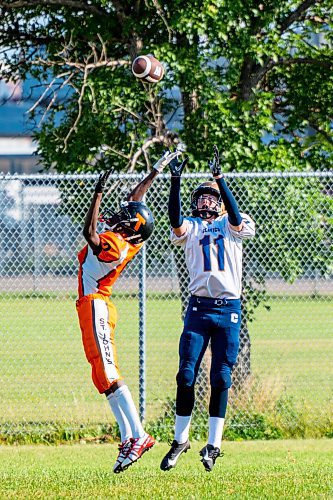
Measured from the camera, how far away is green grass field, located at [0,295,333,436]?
37.9 ft

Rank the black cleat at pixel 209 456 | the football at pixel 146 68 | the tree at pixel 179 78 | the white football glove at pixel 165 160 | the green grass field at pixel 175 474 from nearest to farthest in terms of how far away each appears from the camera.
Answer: the green grass field at pixel 175 474, the black cleat at pixel 209 456, the white football glove at pixel 165 160, the football at pixel 146 68, the tree at pixel 179 78

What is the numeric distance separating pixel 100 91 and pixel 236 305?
4.12m

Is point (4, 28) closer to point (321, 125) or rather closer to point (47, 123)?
point (47, 123)

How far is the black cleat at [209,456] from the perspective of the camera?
7688 millimetres

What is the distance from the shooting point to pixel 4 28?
12805 mm

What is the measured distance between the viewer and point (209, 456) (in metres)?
7.77

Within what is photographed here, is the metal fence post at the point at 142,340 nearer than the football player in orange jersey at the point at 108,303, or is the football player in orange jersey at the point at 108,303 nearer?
the football player in orange jersey at the point at 108,303

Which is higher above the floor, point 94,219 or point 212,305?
point 94,219

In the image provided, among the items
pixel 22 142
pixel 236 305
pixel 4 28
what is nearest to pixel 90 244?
pixel 236 305

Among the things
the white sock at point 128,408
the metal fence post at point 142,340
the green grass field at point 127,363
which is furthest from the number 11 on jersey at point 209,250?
the green grass field at point 127,363

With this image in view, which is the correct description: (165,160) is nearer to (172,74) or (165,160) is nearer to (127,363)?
(172,74)

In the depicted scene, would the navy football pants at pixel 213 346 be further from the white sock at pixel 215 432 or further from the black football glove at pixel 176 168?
the black football glove at pixel 176 168

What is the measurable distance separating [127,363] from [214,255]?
8.72m

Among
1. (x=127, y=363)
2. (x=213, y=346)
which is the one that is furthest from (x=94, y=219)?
(x=127, y=363)
